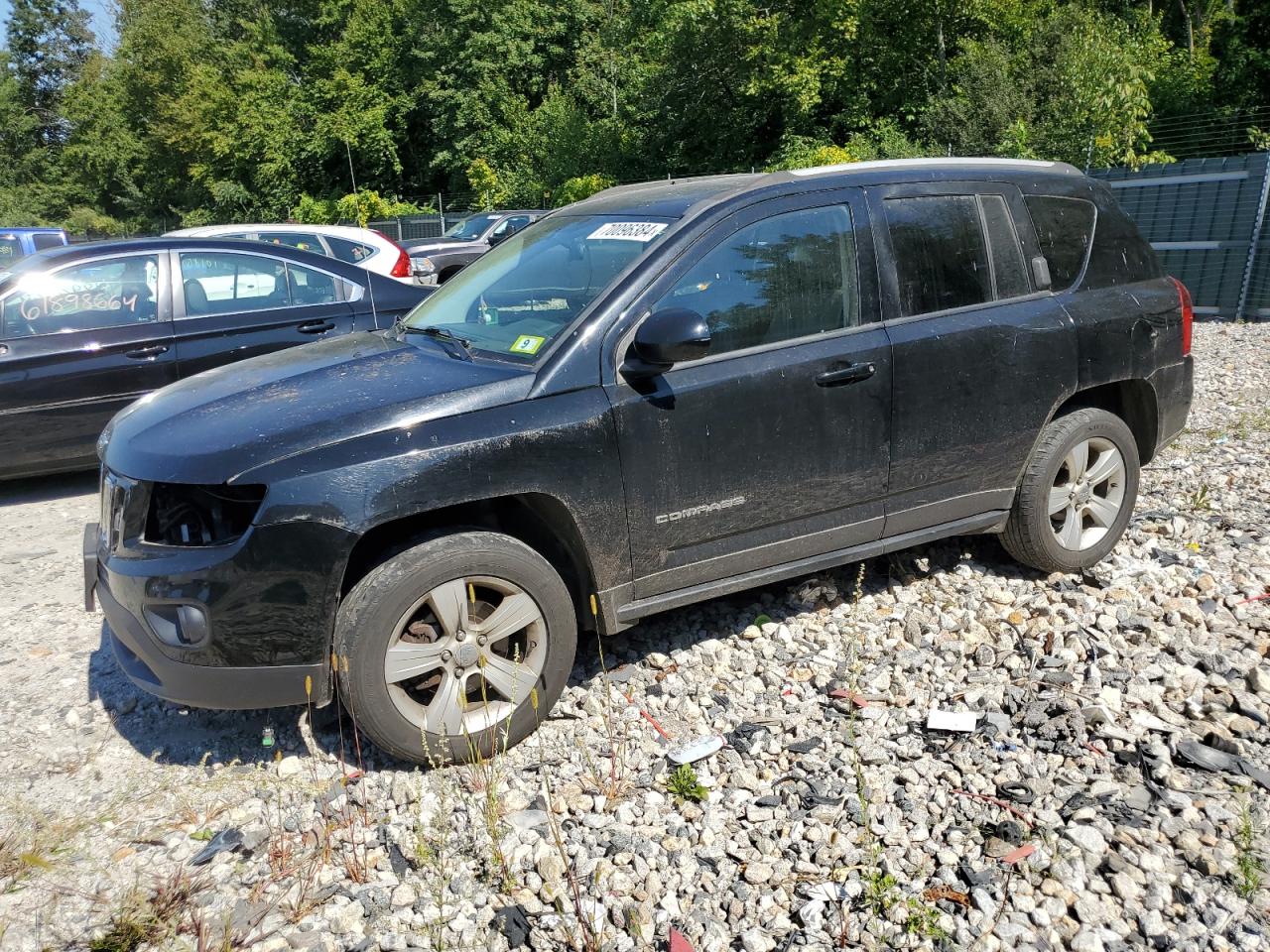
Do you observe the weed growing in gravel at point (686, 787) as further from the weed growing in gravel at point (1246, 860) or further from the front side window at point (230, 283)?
the front side window at point (230, 283)

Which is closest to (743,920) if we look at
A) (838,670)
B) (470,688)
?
(470,688)

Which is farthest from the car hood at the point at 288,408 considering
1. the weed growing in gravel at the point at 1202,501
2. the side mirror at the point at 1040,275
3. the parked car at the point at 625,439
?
the weed growing in gravel at the point at 1202,501

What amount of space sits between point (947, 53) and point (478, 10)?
2268 centimetres

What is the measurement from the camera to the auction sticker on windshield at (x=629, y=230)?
3916 millimetres

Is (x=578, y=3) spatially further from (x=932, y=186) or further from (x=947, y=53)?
(x=932, y=186)

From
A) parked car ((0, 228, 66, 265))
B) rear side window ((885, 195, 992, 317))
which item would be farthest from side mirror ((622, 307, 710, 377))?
parked car ((0, 228, 66, 265))

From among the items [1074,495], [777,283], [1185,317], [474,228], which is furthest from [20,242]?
[1185,317]

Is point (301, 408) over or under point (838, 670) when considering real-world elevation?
over

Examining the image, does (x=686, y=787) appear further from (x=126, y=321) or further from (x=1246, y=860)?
(x=126, y=321)

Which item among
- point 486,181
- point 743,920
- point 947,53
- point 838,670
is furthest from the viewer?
point 486,181

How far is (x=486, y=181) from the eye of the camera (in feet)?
132

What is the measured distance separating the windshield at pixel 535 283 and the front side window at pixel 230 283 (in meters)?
2.94

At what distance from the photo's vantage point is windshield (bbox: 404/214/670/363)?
12.5ft

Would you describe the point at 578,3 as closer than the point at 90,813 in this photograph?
No
